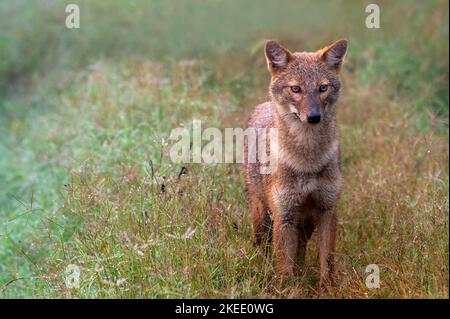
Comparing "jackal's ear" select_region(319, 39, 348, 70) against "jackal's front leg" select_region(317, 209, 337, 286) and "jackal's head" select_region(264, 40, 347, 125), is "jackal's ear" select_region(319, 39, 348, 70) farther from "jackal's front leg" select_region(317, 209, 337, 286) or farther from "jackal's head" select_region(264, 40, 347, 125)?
"jackal's front leg" select_region(317, 209, 337, 286)

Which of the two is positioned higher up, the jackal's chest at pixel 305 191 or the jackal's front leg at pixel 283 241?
the jackal's chest at pixel 305 191

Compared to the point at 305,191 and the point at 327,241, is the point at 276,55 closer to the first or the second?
the point at 305,191

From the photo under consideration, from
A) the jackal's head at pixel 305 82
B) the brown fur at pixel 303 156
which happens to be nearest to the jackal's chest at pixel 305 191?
the brown fur at pixel 303 156

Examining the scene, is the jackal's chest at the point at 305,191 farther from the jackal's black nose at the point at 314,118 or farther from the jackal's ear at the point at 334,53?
the jackal's ear at the point at 334,53

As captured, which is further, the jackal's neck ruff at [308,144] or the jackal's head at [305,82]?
the jackal's neck ruff at [308,144]

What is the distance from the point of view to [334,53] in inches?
211

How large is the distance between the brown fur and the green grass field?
26 centimetres

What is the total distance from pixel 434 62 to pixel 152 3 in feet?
16.6

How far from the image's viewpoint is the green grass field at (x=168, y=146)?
494 centimetres

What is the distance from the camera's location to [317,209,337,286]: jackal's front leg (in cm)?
522

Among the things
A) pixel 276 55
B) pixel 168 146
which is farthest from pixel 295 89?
pixel 168 146

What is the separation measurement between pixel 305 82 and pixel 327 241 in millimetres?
1168

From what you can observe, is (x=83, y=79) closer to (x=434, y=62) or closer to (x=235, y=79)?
(x=235, y=79)

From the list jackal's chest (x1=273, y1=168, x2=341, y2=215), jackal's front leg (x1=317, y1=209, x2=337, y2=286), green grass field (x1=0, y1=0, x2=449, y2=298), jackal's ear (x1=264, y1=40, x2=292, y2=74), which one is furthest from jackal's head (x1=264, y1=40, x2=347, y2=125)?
green grass field (x1=0, y1=0, x2=449, y2=298)
